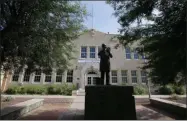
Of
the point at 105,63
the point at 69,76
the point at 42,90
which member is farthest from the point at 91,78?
the point at 105,63

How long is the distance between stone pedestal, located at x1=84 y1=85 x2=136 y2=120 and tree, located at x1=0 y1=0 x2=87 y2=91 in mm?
4149

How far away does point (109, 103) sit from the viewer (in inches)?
276

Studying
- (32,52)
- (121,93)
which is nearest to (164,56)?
(121,93)

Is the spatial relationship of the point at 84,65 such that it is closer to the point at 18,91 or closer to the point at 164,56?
the point at 18,91

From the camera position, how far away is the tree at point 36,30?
Answer: 8094 mm

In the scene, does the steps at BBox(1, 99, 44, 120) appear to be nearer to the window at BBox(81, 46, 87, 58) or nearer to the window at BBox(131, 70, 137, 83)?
the window at BBox(81, 46, 87, 58)

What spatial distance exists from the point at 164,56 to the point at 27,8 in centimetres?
683

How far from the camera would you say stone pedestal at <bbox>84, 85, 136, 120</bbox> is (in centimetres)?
693

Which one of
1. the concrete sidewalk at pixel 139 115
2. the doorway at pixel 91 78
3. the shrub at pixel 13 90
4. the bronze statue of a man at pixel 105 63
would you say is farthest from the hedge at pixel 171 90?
the shrub at pixel 13 90

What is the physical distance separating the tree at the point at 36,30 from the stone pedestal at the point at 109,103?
4.15 metres

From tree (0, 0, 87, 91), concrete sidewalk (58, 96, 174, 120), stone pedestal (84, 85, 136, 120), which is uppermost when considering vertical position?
tree (0, 0, 87, 91)

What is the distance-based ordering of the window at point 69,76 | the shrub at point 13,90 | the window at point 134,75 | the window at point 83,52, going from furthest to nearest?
the window at point 83,52
the window at point 134,75
the window at point 69,76
the shrub at point 13,90

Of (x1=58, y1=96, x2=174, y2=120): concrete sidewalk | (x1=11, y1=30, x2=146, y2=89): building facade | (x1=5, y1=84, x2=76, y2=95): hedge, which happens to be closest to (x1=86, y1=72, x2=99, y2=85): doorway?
(x1=11, y1=30, x2=146, y2=89): building facade

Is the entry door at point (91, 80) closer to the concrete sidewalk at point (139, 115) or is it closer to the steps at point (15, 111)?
the steps at point (15, 111)
